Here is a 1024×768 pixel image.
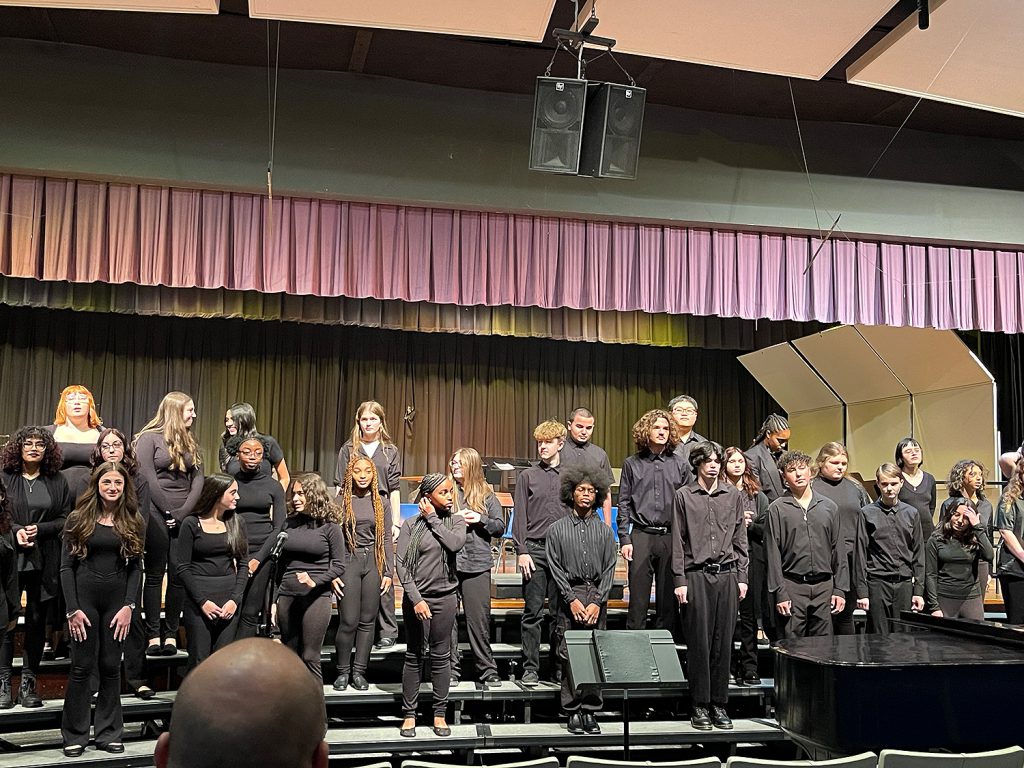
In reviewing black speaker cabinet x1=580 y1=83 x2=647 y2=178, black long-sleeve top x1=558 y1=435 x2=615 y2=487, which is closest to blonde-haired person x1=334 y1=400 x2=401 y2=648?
black long-sleeve top x1=558 y1=435 x2=615 y2=487

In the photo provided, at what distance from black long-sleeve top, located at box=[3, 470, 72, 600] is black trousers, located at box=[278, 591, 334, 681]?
1.33 m

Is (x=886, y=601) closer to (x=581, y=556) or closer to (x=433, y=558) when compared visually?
(x=581, y=556)

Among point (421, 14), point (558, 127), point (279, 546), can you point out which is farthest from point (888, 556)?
point (421, 14)

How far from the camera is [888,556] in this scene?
6.92 metres

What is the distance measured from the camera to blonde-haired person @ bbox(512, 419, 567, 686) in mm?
6457

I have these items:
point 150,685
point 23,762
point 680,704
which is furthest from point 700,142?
point 23,762

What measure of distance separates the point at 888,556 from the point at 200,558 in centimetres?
471

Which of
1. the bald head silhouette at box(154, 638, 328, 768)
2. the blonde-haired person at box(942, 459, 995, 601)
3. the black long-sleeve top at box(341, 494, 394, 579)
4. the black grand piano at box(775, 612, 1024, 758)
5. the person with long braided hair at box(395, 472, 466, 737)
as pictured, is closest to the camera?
the bald head silhouette at box(154, 638, 328, 768)

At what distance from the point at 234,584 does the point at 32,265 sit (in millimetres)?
2852

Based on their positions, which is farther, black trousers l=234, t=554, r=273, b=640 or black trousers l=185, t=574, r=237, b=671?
black trousers l=234, t=554, r=273, b=640

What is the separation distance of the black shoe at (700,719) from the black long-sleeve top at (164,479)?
337 cm

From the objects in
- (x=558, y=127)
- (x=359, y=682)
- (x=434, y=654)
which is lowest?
(x=359, y=682)

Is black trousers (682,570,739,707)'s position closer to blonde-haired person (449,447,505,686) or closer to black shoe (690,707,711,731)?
black shoe (690,707,711,731)

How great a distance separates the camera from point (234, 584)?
5715 mm
